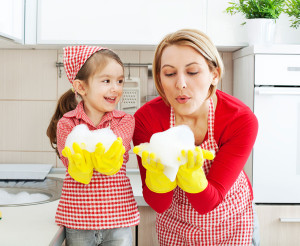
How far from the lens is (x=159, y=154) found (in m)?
0.97

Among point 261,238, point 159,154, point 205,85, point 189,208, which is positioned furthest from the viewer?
point 261,238

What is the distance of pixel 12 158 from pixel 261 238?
4.02 feet

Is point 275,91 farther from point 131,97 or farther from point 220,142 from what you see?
point 131,97

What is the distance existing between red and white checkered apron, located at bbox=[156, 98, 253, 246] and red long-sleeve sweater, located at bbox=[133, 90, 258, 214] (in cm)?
4

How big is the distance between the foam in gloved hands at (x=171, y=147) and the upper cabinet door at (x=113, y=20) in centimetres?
86

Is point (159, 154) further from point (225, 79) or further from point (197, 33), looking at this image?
point (225, 79)

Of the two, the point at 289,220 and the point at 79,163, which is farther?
the point at 289,220

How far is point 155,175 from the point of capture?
1021mm


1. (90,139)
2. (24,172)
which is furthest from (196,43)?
(24,172)

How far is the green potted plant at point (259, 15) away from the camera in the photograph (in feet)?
5.73

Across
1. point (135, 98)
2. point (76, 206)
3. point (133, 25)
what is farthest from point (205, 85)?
point (135, 98)

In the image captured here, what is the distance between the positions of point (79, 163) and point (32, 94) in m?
1.18

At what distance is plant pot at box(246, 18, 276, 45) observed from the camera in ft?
5.71

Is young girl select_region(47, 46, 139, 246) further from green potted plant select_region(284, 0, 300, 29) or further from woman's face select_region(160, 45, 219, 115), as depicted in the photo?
green potted plant select_region(284, 0, 300, 29)
